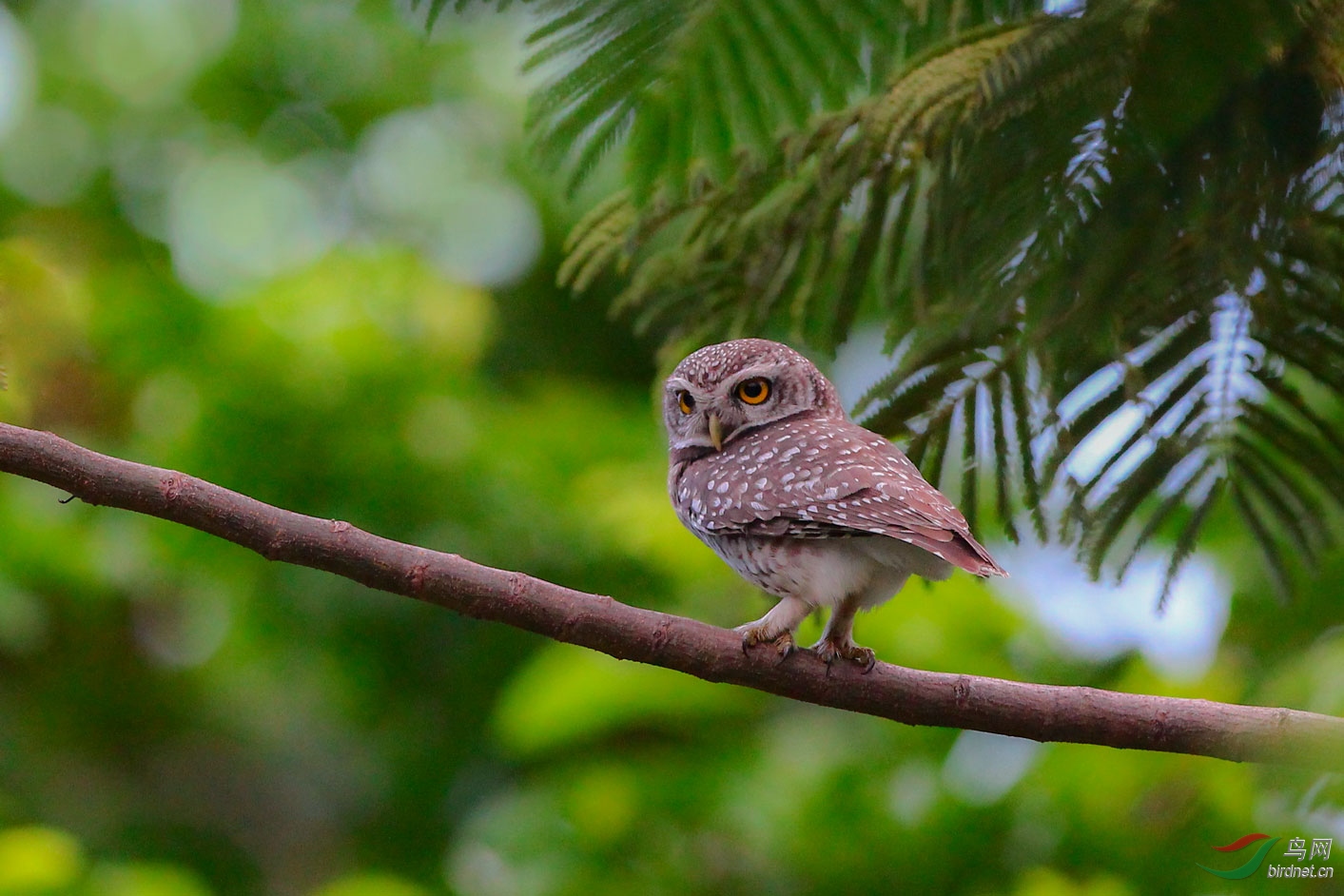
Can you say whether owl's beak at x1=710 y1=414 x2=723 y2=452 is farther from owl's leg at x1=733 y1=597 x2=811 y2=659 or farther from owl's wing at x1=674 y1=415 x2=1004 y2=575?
owl's leg at x1=733 y1=597 x2=811 y2=659

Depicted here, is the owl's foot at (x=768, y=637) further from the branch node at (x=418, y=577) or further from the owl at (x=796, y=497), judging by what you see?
the branch node at (x=418, y=577)

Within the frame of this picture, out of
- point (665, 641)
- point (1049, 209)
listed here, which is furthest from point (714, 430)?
point (1049, 209)

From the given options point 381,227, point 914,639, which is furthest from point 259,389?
point 381,227

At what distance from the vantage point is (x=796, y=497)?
2.02 metres

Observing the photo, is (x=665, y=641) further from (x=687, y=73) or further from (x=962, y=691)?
(x=687, y=73)

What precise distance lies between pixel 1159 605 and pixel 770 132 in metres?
0.82

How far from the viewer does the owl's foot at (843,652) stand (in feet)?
6.26

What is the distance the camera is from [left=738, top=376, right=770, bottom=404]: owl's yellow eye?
89.7 inches

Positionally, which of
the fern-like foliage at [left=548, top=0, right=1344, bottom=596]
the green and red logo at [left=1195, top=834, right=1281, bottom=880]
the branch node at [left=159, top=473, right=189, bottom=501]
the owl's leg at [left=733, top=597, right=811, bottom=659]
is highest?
the fern-like foliage at [left=548, top=0, right=1344, bottom=596]

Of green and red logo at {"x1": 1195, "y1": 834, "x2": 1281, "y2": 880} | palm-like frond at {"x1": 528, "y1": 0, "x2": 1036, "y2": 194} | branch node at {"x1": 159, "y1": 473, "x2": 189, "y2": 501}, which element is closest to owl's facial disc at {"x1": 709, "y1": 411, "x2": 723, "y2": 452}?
palm-like frond at {"x1": 528, "y1": 0, "x2": 1036, "y2": 194}

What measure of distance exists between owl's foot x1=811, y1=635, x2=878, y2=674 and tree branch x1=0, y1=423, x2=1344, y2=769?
0.04ft

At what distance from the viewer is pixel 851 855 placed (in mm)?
4062

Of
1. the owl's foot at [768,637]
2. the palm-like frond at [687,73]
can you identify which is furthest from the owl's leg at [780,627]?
the palm-like frond at [687,73]

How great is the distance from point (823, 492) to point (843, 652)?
247mm
